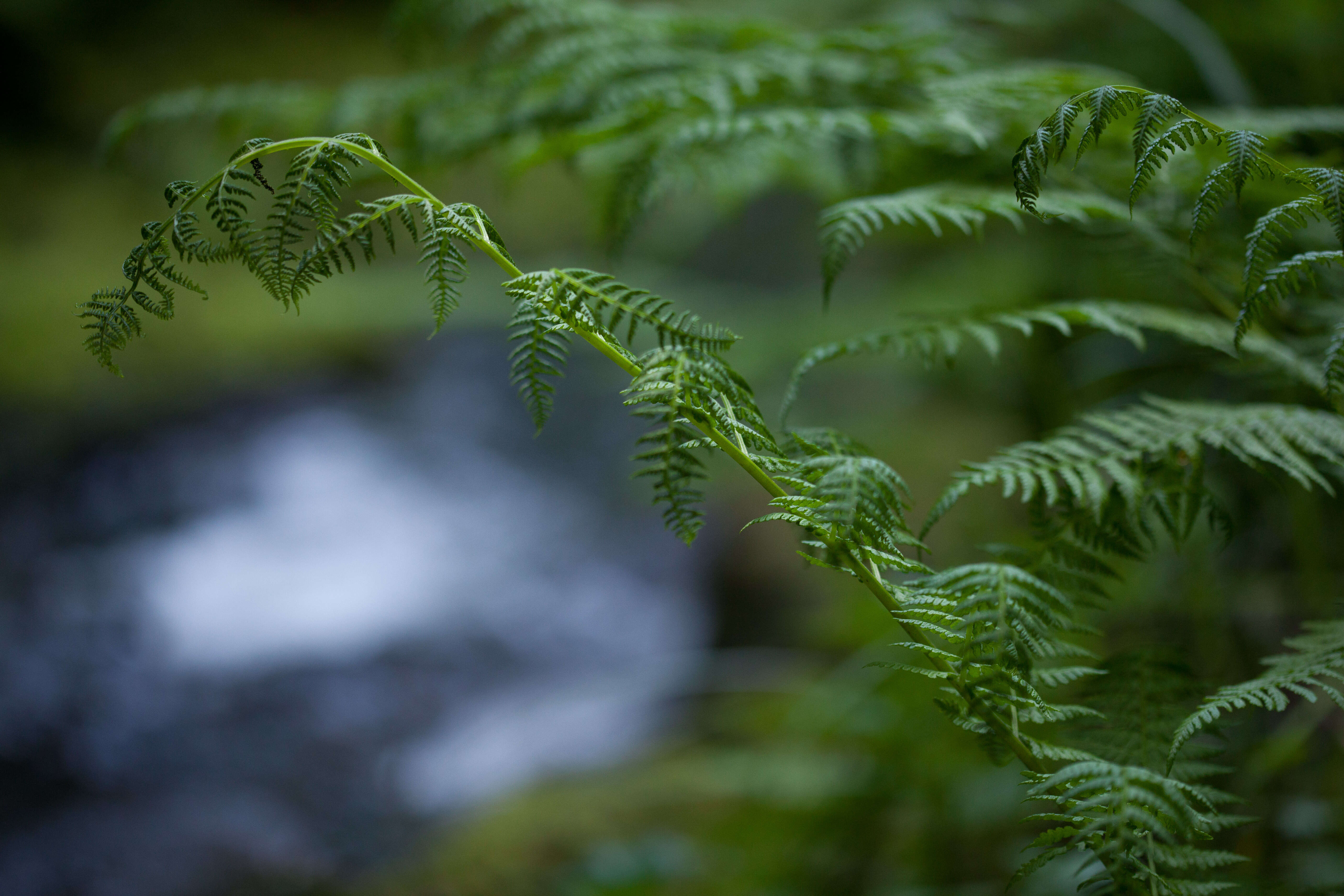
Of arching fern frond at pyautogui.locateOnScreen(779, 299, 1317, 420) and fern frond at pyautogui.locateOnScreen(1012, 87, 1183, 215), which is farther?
arching fern frond at pyautogui.locateOnScreen(779, 299, 1317, 420)

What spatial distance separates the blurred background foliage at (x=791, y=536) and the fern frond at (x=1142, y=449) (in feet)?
0.43

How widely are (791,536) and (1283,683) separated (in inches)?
104

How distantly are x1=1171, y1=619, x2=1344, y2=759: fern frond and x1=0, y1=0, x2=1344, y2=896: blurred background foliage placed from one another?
0.05 metres

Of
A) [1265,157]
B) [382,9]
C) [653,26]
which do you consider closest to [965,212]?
[1265,157]

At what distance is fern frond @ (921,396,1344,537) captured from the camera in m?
0.59

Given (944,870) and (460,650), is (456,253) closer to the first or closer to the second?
(944,870)

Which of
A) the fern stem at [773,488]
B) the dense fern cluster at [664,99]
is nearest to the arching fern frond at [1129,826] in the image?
the fern stem at [773,488]

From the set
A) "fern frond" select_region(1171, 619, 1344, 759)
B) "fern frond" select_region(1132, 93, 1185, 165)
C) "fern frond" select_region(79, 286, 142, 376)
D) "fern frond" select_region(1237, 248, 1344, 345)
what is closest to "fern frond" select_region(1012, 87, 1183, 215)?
"fern frond" select_region(1132, 93, 1185, 165)

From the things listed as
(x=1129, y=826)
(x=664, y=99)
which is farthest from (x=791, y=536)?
(x=1129, y=826)

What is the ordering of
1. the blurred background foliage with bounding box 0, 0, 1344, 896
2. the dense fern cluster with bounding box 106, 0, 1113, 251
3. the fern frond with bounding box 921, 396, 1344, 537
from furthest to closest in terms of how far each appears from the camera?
1. the blurred background foliage with bounding box 0, 0, 1344, 896
2. the dense fern cluster with bounding box 106, 0, 1113, 251
3. the fern frond with bounding box 921, 396, 1344, 537

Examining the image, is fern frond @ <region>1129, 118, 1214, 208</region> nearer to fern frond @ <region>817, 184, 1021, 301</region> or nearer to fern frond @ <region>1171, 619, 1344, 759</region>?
fern frond @ <region>817, 184, 1021, 301</region>

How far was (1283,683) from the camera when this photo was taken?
1.71ft

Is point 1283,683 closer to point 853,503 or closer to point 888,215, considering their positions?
point 853,503

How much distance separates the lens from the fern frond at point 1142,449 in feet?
1.94
